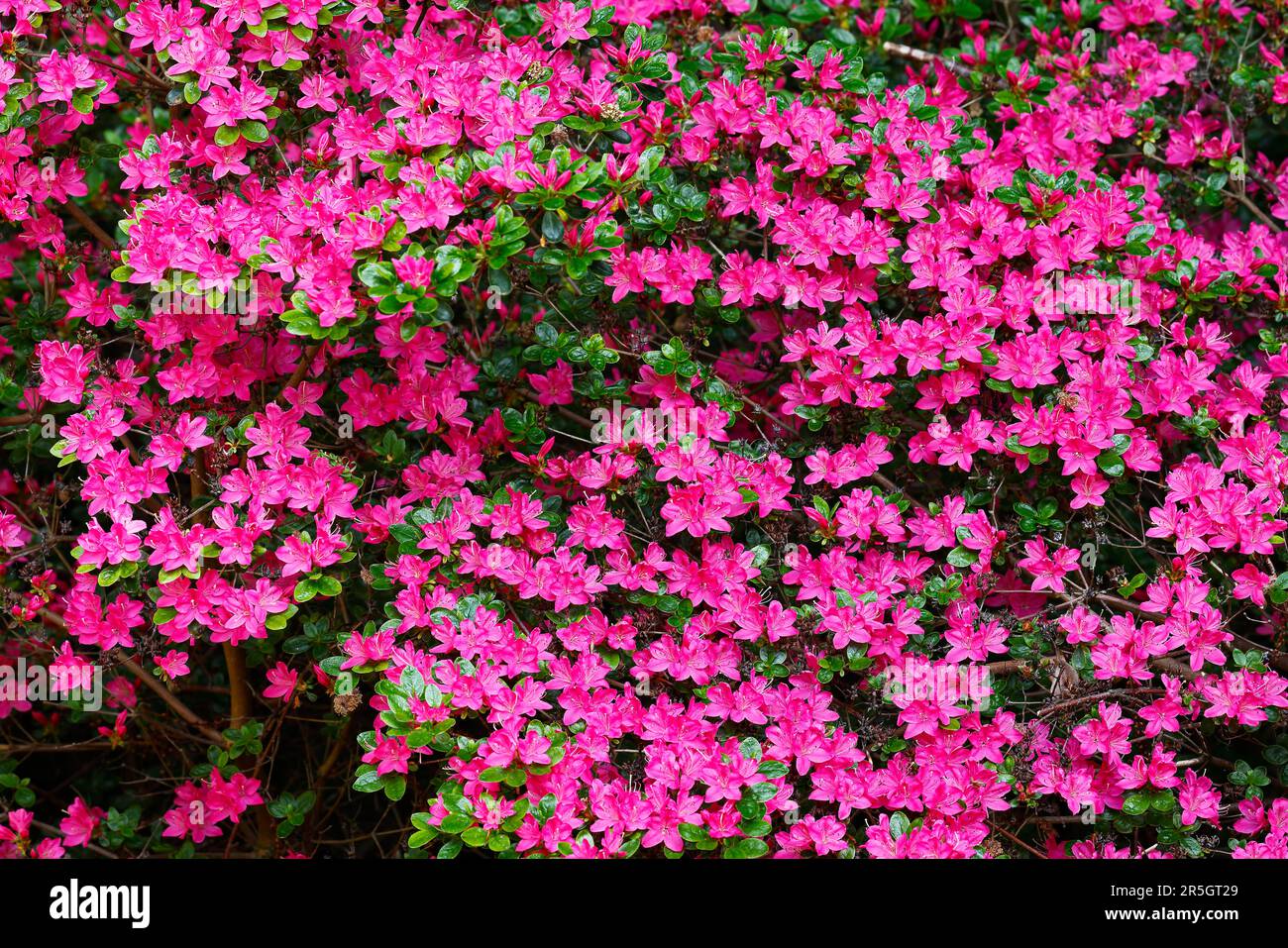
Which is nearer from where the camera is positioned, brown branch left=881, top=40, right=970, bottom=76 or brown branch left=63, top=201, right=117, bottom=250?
brown branch left=63, top=201, right=117, bottom=250

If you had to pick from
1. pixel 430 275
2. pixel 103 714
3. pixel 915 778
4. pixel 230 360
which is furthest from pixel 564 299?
pixel 103 714

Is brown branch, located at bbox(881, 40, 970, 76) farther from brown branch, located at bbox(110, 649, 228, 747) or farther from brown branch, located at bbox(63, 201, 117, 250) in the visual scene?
brown branch, located at bbox(110, 649, 228, 747)

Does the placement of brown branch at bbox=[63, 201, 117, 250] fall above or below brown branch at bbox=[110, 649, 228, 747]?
above

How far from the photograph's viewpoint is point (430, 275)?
7.84 ft

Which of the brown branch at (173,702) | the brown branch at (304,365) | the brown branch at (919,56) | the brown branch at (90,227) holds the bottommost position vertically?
the brown branch at (173,702)

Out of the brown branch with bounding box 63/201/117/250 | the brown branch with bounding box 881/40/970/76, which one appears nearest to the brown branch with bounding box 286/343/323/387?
the brown branch with bounding box 63/201/117/250

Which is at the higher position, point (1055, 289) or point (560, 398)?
point (1055, 289)

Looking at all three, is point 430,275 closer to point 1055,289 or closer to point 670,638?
point 670,638

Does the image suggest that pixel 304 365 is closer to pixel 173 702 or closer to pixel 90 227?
pixel 90 227

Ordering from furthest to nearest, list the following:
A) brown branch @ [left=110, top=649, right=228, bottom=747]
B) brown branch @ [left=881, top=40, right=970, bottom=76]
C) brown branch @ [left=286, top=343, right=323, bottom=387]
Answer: brown branch @ [left=881, top=40, right=970, bottom=76] → brown branch @ [left=110, top=649, right=228, bottom=747] → brown branch @ [left=286, top=343, right=323, bottom=387]

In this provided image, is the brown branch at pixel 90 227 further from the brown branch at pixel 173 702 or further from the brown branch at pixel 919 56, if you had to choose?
the brown branch at pixel 919 56

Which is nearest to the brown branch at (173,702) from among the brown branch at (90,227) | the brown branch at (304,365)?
the brown branch at (304,365)

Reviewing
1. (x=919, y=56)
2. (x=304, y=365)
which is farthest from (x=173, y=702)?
(x=919, y=56)
